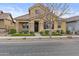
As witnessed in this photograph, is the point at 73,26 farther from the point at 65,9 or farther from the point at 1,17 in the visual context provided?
the point at 1,17

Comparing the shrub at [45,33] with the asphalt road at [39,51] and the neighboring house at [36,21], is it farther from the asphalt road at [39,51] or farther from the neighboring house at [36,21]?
the asphalt road at [39,51]

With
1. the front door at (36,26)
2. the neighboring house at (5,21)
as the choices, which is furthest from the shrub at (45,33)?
the neighboring house at (5,21)

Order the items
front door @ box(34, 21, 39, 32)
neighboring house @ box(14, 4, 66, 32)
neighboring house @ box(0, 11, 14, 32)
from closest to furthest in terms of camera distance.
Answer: neighboring house @ box(0, 11, 14, 32)
neighboring house @ box(14, 4, 66, 32)
front door @ box(34, 21, 39, 32)

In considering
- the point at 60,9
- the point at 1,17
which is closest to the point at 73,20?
the point at 60,9

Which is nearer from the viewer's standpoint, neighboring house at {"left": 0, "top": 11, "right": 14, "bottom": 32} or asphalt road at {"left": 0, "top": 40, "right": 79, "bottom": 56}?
asphalt road at {"left": 0, "top": 40, "right": 79, "bottom": 56}

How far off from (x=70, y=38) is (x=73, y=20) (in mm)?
1038

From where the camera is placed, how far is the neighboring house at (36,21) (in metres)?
9.32

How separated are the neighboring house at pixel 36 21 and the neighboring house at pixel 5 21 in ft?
1.33

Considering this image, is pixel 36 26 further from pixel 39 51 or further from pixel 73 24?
pixel 39 51

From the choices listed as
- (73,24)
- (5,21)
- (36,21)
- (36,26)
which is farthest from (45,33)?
(5,21)

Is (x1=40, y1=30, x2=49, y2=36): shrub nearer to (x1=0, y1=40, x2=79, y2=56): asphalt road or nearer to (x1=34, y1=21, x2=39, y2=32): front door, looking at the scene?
(x1=34, y1=21, x2=39, y2=32): front door

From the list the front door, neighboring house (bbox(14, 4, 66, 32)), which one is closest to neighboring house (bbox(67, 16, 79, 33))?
→ neighboring house (bbox(14, 4, 66, 32))

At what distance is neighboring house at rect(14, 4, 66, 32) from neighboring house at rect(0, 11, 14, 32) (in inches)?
15.9

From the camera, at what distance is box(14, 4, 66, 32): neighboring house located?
Answer: 9320 millimetres
